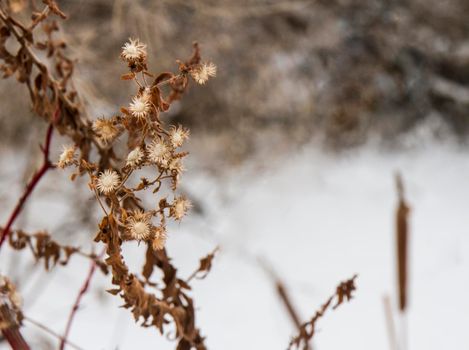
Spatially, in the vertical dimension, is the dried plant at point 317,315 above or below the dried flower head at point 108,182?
above

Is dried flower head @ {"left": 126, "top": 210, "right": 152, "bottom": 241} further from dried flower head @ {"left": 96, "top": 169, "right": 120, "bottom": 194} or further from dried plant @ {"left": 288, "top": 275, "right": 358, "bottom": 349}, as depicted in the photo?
dried plant @ {"left": 288, "top": 275, "right": 358, "bottom": 349}

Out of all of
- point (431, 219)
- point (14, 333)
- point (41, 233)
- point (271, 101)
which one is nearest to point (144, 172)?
point (271, 101)

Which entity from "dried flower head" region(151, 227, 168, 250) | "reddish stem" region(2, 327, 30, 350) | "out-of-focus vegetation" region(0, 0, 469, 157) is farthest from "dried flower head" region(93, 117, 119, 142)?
"out-of-focus vegetation" region(0, 0, 469, 157)

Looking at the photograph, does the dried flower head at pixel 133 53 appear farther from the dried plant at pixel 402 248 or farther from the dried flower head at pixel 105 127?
the dried plant at pixel 402 248

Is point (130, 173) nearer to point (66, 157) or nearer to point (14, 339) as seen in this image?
point (66, 157)

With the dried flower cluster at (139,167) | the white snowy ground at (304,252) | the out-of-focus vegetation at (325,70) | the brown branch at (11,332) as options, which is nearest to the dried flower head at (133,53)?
the dried flower cluster at (139,167)

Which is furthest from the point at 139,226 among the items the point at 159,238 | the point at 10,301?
the point at 10,301

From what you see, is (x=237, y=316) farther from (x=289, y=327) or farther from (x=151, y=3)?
(x=151, y=3)
